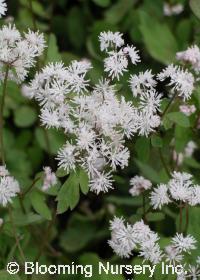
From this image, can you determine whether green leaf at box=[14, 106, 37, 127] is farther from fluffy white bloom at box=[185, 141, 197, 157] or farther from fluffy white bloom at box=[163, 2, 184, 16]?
fluffy white bloom at box=[163, 2, 184, 16]

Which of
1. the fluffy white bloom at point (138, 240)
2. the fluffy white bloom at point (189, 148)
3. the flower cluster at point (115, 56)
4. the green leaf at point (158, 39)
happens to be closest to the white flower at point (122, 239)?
the fluffy white bloom at point (138, 240)

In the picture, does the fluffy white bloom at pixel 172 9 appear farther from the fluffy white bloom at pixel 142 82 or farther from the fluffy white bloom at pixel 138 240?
the fluffy white bloom at pixel 138 240

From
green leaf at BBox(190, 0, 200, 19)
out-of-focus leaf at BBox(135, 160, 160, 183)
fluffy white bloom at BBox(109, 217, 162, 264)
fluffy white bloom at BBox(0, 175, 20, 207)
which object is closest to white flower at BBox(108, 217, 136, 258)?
fluffy white bloom at BBox(109, 217, 162, 264)

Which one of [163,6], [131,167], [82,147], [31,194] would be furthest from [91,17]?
[82,147]

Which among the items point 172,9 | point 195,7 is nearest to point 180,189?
→ point 195,7

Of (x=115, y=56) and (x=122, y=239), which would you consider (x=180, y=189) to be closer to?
(x=122, y=239)

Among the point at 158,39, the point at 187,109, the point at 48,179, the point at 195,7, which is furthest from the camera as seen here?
the point at 158,39

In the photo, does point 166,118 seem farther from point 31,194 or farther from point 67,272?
point 67,272
